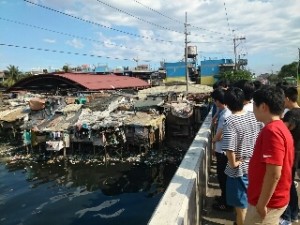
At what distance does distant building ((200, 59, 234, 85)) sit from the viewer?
58156 mm

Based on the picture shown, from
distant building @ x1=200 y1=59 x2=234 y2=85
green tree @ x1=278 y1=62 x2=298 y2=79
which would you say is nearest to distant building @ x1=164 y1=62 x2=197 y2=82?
distant building @ x1=200 y1=59 x2=234 y2=85

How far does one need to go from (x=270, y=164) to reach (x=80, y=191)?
54.7ft

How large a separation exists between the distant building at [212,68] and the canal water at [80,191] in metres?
37.5

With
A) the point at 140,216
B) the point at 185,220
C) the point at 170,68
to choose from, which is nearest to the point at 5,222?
the point at 140,216

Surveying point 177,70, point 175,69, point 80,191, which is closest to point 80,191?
point 80,191

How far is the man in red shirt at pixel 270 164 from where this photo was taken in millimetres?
2564

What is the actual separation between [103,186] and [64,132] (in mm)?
6057

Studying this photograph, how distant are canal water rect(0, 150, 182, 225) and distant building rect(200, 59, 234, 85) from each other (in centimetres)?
3751

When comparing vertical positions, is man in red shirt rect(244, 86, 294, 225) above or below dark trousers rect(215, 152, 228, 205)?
above

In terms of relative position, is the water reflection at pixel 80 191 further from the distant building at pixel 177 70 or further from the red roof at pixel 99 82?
the distant building at pixel 177 70

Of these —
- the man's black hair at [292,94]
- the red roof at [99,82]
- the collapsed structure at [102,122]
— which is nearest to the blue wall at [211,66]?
the red roof at [99,82]

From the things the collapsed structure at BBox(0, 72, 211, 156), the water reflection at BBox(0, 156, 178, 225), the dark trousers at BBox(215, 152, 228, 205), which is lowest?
the water reflection at BBox(0, 156, 178, 225)

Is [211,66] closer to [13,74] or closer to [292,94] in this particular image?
[13,74]

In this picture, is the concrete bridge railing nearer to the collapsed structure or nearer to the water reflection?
the water reflection
